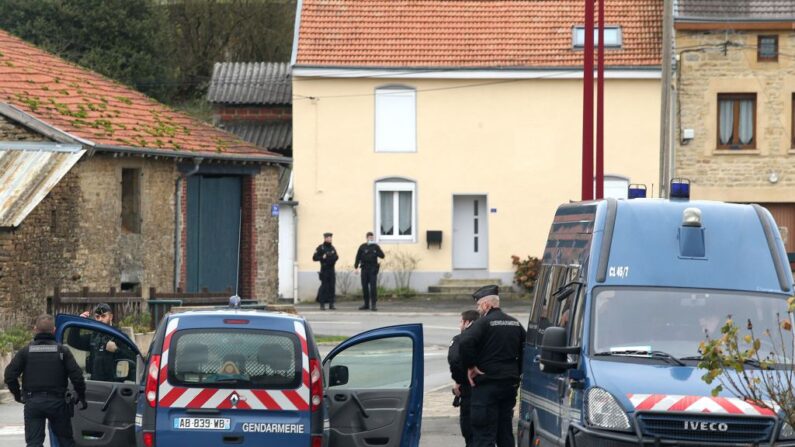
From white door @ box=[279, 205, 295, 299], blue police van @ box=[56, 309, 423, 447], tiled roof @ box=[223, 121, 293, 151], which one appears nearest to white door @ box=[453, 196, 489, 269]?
white door @ box=[279, 205, 295, 299]

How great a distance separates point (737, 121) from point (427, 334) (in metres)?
14.2

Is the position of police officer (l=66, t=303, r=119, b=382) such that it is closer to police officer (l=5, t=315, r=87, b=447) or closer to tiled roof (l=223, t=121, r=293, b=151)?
police officer (l=5, t=315, r=87, b=447)

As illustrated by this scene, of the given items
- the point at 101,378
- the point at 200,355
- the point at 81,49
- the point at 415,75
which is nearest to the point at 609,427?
the point at 200,355

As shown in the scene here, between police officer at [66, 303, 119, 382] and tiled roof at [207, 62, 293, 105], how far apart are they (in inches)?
1156

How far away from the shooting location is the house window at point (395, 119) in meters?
39.3

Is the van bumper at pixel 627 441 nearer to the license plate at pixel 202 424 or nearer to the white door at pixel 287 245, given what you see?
the license plate at pixel 202 424

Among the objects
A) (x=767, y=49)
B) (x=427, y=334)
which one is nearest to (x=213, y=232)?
(x=427, y=334)

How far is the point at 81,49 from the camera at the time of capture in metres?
47.2

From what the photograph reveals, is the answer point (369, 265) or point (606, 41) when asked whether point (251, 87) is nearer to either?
point (606, 41)

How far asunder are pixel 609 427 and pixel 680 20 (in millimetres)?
29851

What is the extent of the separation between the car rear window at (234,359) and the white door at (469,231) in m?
27.6

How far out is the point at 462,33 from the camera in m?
40.0

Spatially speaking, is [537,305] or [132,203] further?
[132,203]

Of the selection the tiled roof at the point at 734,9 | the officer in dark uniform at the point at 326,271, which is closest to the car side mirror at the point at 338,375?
the officer in dark uniform at the point at 326,271
